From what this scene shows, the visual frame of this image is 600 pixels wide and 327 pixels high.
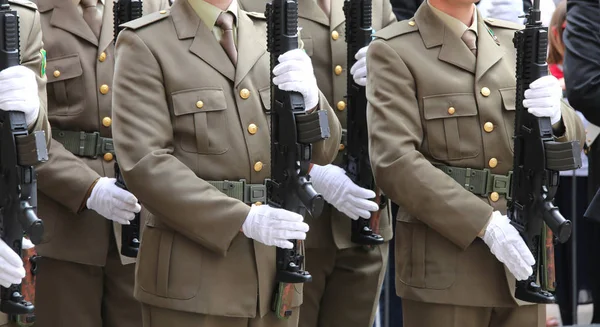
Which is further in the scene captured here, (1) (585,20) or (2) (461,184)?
(1) (585,20)

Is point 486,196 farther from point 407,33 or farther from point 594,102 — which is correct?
point 594,102

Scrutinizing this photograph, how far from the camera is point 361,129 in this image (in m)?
5.24

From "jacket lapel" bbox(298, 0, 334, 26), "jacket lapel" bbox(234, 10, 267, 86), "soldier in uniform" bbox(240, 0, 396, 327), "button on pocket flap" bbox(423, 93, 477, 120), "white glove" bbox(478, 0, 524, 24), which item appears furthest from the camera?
"white glove" bbox(478, 0, 524, 24)

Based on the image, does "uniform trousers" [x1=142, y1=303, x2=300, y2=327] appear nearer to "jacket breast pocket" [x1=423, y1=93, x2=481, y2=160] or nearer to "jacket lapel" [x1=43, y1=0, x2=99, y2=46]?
"jacket breast pocket" [x1=423, y1=93, x2=481, y2=160]

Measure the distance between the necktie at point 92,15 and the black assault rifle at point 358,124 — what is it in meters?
1.11

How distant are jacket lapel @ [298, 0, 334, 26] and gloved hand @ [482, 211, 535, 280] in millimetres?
1353

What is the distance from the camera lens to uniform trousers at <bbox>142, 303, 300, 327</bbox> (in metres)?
4.26

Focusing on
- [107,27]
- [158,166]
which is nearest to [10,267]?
[158,166]

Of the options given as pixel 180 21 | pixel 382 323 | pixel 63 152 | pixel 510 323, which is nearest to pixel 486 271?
pixel 510 323

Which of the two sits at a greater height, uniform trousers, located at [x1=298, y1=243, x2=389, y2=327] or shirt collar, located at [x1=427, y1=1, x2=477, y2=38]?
shirt collar, located at [x1=427, y1=1, x2=477, y2=38]

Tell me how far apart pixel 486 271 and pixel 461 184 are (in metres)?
0.35

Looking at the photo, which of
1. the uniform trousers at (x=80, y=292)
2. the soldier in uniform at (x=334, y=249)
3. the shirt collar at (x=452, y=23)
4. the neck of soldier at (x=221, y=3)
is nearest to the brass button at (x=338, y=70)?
the soldier in uniform at (x=334, y=249)

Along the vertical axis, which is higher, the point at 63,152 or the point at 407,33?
the point at 407,33

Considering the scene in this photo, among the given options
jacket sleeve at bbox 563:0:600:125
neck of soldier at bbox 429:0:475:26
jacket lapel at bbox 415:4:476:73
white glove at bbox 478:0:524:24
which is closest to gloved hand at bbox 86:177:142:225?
jacket lapel at bbox 415:4:476:73
